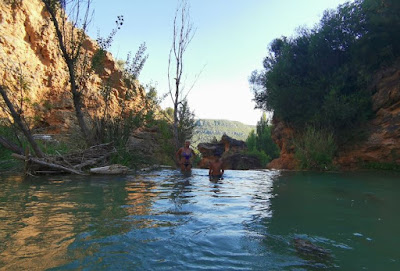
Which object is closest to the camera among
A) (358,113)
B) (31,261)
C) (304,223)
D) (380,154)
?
(31,261)

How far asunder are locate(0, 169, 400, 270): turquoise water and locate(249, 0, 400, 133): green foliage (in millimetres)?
11976

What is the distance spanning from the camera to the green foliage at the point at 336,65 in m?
16.5

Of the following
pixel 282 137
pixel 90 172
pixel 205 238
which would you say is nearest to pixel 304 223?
pixel 205 238

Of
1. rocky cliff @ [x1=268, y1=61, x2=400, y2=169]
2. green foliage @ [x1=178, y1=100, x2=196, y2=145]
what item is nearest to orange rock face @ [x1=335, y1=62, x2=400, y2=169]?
rocky cliff @ [x1=268, y1=61, x2=400, y2=169]

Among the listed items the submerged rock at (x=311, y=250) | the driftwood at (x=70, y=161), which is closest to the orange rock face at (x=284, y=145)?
the driftwood at (x=70, y=161)

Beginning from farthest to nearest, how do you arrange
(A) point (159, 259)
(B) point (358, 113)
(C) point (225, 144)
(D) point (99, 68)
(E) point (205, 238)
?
(C) point (225, 144) → (B) point (358, 113) → (D) point (99, 68) → (E) point (205, 238) → (A) point (159, 259)

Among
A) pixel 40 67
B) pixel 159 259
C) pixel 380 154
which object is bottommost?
pixel 159 259

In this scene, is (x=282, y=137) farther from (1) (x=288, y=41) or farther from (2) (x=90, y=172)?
(2) (x=90, y=172)

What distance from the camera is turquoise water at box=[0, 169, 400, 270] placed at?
8.96 feet

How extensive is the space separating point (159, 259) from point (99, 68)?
1042 centimetres

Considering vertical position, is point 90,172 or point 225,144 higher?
point 225,144

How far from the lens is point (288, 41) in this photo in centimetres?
2222

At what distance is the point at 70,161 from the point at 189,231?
306 inches

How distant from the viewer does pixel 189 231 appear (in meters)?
3.69
